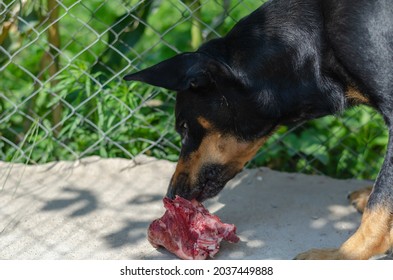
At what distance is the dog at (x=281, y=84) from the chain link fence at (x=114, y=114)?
1.04m

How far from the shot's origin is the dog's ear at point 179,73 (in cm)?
399

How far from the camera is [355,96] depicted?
432 cm

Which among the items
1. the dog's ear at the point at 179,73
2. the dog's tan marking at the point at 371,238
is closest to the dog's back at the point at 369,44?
the dog's tan marking at the point at 371,238

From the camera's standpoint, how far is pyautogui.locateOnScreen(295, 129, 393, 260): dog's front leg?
405 cm

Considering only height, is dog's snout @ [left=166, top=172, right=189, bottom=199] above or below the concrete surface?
above

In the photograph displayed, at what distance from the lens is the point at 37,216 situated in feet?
15.5

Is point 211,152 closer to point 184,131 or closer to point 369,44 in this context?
point 184,131

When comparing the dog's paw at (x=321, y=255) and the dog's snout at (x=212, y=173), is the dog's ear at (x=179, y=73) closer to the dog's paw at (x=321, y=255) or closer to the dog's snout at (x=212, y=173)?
the dog's snout at (x=212, y=173)

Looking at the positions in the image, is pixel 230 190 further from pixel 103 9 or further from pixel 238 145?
pixel 103 9

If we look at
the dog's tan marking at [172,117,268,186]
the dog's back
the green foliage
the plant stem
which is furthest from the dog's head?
the plant stem

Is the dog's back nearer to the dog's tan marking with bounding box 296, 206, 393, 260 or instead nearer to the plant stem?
the dog's tan marking with bounding box 296, 206, 393, 260

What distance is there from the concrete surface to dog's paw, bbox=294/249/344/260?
5.1 inches

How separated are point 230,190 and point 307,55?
1.23 meters
